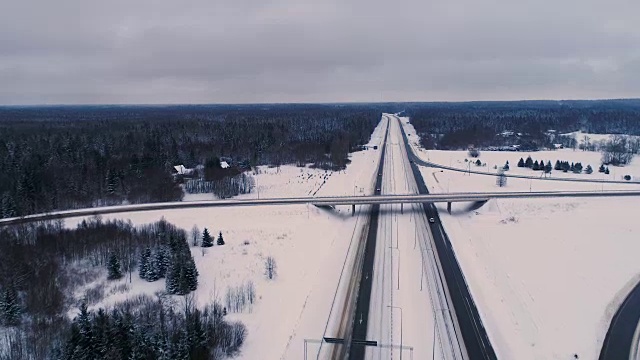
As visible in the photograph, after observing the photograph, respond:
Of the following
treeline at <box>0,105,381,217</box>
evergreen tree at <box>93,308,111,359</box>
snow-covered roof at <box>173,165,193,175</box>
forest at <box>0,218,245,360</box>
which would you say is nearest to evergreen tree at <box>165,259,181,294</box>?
forest at <box>0,218,245,360</box>

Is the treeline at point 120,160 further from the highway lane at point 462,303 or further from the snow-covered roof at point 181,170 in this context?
the highway lane at point 462,303

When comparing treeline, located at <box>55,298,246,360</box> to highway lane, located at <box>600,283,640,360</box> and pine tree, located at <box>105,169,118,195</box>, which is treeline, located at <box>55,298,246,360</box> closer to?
highway lane, located at <box>600,283,640,360</box>

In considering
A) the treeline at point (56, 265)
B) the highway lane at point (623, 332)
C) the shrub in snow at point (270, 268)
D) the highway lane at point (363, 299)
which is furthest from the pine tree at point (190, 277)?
the highway lane at point (623, 332)

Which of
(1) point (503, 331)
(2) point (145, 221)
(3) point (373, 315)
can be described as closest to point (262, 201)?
→ (2) point (145, 221)

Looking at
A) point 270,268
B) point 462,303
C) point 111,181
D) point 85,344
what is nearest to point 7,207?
point 111,181

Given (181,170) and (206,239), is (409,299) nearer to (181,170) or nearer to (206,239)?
(206,239)

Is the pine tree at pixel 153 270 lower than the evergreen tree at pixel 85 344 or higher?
lower
